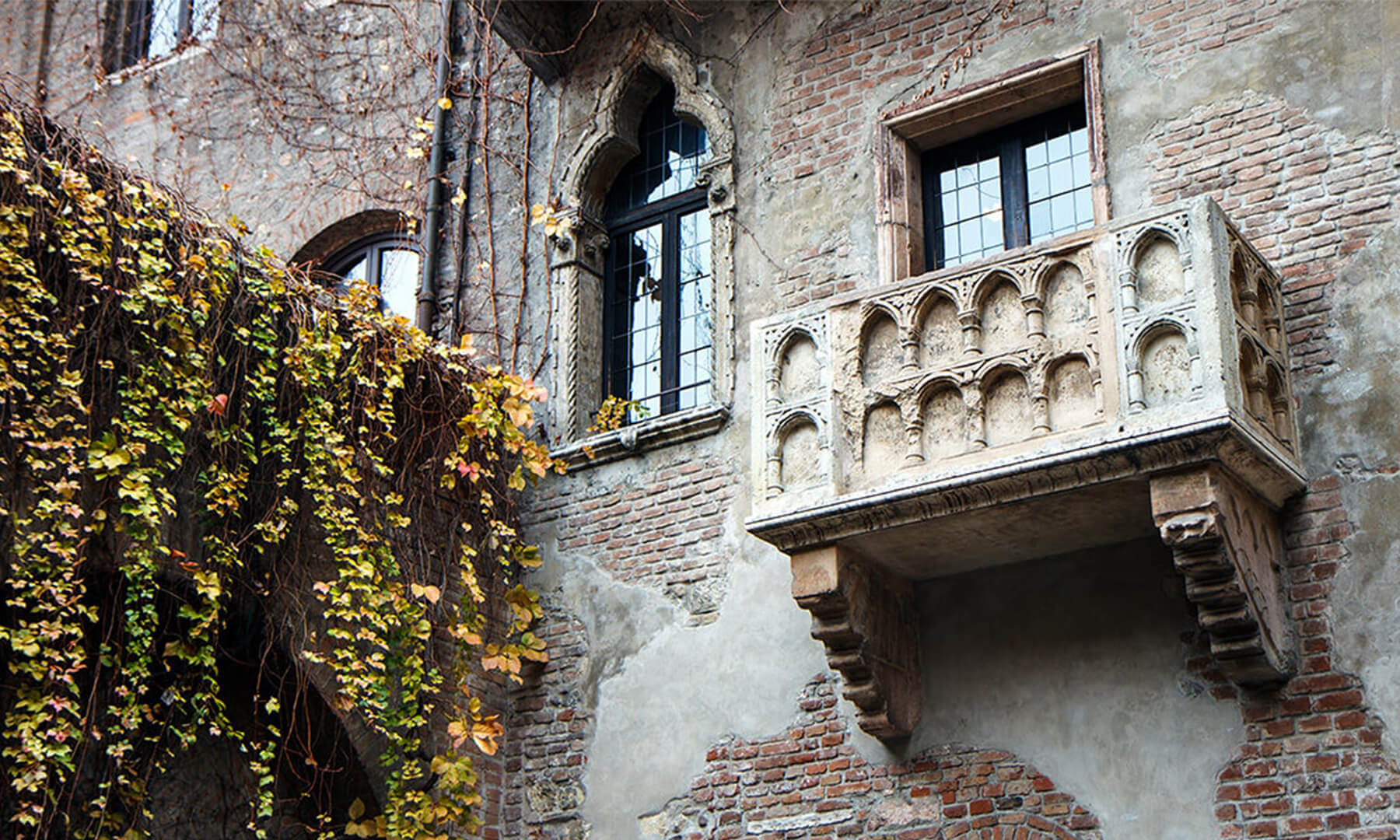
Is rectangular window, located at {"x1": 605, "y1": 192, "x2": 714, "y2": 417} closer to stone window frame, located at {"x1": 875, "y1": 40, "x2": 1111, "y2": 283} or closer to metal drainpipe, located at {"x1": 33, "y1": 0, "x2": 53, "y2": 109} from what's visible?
stone window frame, located at {"x1": 875, "y1": 40, "x2": 1111, "y2": 283}

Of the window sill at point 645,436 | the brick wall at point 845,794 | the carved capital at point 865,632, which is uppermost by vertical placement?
the window sill at point 645,436

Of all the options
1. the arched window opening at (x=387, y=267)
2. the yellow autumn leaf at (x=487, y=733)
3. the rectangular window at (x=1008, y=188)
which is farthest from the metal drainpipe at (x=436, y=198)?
the rectangular window at (x=1008, y=188)

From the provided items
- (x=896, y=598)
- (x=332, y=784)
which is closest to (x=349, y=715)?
Result: (x=332, y=784)

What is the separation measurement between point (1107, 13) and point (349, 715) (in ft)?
16.5

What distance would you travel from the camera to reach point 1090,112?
796 centimetres

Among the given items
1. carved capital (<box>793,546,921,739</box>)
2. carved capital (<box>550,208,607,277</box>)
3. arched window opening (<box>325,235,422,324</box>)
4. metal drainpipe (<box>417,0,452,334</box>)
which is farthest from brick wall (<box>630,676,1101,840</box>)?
arched window opening (<box>325,235,422,324</box>)

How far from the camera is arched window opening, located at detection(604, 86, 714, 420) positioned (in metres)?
9.20

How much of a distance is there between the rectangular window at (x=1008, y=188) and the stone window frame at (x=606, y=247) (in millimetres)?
1149

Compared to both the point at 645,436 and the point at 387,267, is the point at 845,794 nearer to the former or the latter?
the point at 645,436

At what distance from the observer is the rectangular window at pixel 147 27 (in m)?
12.7

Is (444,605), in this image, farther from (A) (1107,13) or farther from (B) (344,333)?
(A) (1107,13)

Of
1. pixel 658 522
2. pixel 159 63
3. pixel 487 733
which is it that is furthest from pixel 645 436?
pixel 159 63

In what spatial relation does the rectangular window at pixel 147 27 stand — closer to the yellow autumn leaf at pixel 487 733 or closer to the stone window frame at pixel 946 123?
the stone window frame at pixel 946 123

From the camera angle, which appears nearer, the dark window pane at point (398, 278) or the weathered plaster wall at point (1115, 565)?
the weathered plaster wall at point (1115, 565)
